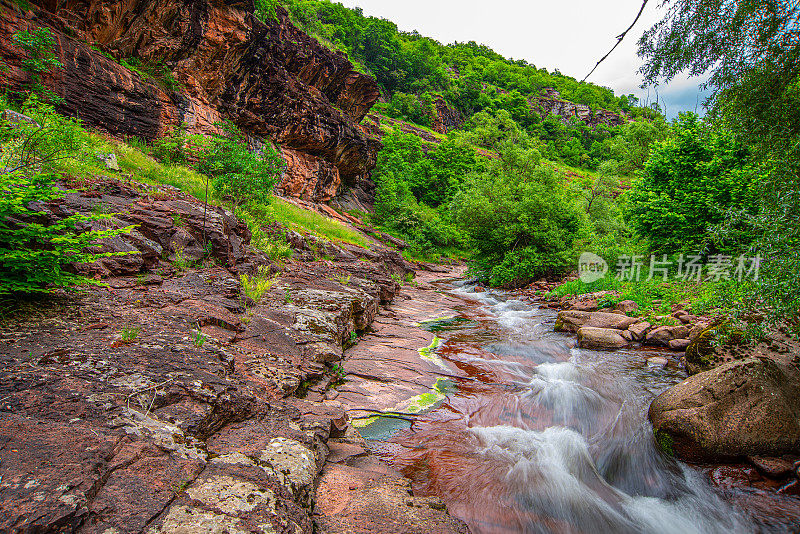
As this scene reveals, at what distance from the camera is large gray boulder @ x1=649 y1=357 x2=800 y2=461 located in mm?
4324

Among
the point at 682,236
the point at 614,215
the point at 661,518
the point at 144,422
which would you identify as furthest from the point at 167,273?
the point at 614,215

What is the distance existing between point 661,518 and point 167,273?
767 cm

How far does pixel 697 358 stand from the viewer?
6.45 metres

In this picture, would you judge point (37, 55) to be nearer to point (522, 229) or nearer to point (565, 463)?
point (565, 463)

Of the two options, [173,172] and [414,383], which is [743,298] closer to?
[414,383]

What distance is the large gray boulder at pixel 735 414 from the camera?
4.32 metres

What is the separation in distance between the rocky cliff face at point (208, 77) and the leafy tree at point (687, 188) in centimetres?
2112

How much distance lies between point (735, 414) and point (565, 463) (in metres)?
2.32

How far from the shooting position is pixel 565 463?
467 cm

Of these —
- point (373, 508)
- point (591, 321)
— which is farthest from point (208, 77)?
point (373, 508)

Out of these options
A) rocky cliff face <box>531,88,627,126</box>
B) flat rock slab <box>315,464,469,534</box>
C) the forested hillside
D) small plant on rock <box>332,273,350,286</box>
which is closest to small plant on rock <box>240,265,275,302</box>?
small plant on rock <box>332,273,350,286</box>

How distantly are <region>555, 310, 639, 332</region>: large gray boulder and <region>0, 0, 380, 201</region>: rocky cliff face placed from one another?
17.5 meters

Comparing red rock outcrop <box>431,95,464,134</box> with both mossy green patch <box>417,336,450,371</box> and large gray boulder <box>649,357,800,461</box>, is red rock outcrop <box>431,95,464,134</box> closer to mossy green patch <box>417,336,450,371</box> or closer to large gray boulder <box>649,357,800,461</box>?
mossy green patch <box>417,336,450,371</box>

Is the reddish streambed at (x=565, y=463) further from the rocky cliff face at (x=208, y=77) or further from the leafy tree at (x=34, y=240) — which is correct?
the rocky cliff face at (x=208, y=77)
